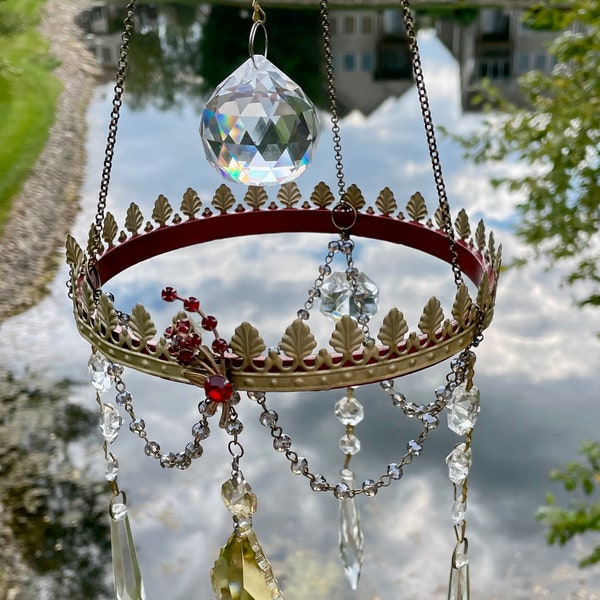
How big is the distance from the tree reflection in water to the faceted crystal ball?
7.84ft

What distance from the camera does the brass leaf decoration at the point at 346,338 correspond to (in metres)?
0.91

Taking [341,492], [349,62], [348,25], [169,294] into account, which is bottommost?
[341,492]

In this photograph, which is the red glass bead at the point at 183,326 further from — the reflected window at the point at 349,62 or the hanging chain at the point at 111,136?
the reflected window at the point at 349,62

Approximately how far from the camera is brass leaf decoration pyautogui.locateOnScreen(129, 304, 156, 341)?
93 centimetres

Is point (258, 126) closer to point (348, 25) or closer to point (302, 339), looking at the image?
point (302, 339)

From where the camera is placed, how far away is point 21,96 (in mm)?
6461

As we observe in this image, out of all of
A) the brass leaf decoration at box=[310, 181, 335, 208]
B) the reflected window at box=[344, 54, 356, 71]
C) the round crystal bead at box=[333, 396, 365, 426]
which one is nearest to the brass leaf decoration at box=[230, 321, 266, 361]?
the brass leaf decoration at box=[310, 181, 335, 208]

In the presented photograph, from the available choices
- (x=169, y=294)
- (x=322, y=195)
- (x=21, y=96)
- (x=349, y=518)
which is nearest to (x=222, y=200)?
(x=322, y=195)

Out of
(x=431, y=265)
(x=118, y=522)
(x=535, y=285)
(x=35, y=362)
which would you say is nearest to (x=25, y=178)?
(x=35, y=362)

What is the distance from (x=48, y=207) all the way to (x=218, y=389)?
15.7ft

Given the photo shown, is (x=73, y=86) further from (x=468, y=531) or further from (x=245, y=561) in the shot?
(x=245, y=561)

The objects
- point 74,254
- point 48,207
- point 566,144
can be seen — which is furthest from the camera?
point 48,207

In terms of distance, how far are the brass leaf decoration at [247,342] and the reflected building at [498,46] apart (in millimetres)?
6939

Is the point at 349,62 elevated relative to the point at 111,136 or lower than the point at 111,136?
elevated
